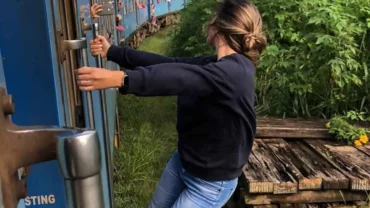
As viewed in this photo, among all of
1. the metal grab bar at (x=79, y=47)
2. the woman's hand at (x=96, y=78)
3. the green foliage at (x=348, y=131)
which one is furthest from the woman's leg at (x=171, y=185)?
the green foliage at (x=348, y=131)

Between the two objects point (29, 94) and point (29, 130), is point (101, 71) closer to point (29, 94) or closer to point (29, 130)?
point (29, 94)

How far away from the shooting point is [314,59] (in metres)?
4.94

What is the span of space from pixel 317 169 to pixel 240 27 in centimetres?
191

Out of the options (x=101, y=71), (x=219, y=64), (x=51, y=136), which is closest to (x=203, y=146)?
(x=219, y=64)

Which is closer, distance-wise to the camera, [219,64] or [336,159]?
[219,64]

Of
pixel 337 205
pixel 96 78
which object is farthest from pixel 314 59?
pixel 96 78

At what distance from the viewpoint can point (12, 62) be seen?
1.62m

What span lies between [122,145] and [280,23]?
2.26 metres

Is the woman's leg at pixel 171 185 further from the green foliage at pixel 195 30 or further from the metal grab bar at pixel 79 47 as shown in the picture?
the green foliage at pixel 195 30

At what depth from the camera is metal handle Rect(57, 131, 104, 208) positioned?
2.72ft

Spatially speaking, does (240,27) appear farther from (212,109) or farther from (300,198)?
(300,198)

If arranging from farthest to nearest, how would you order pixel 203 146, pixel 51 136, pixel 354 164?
pixel 354 164
pixel 203 146
pixel 51 136

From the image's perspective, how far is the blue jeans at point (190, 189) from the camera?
2303 mm

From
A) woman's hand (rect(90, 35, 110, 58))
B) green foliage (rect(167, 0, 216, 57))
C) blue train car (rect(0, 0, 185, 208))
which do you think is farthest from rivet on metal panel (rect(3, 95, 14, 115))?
green foliage (rect(167, 0, 216, 57))
